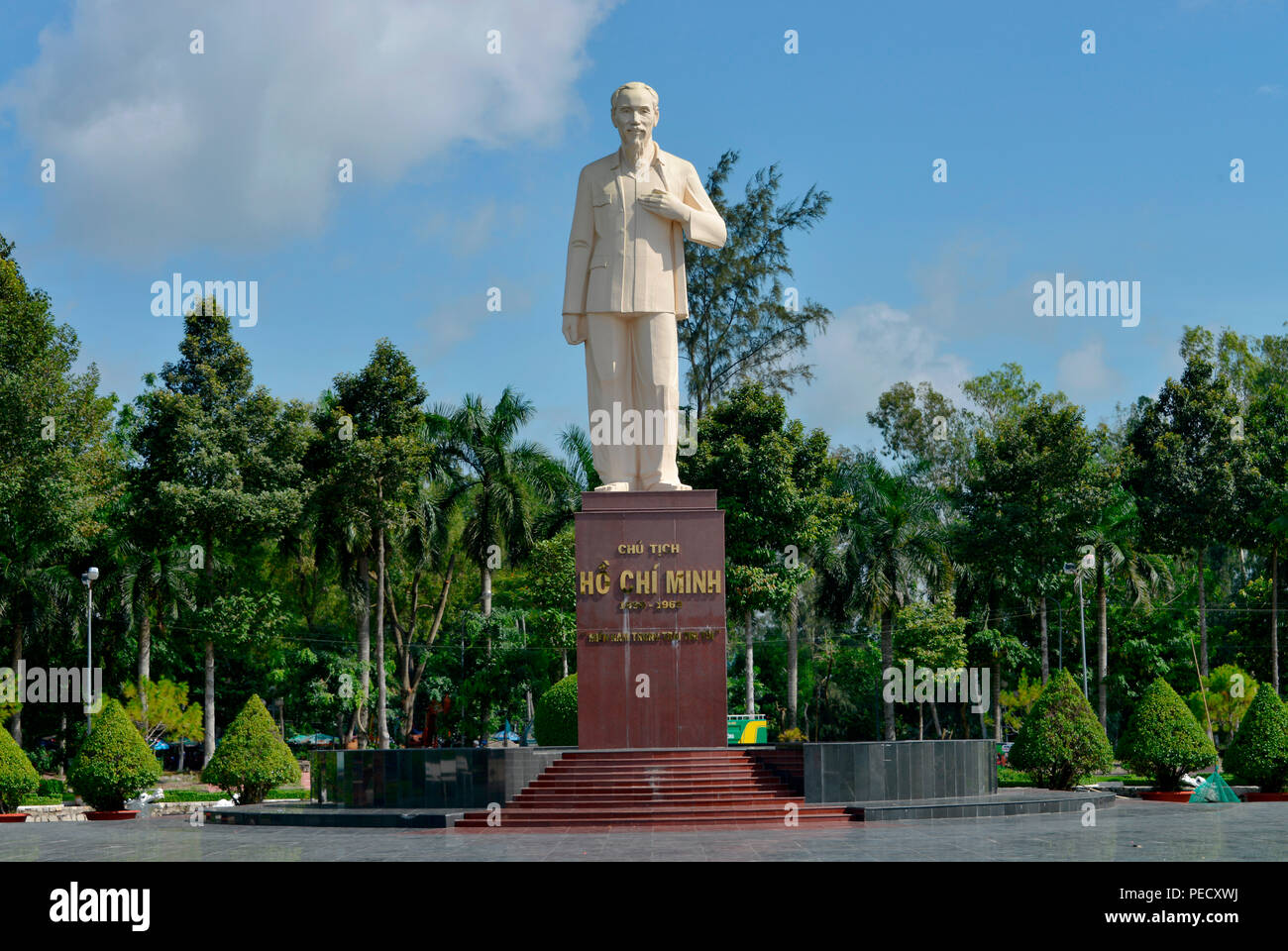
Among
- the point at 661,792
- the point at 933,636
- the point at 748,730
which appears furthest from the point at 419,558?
the point at 661,792

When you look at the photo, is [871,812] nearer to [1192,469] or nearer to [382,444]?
[382,444]

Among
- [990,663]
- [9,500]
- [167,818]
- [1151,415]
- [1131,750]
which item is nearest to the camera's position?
[1131,750]

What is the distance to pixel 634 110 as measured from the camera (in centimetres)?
1463

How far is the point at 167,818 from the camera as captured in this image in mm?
19203

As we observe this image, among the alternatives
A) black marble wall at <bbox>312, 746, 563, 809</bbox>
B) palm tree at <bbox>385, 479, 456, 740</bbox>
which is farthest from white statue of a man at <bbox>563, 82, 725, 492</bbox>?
palm tree at <bbox>385, 479, 456, 740</bbox>

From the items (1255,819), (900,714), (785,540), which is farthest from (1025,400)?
(1255,819)

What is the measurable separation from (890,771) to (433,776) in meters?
4.57

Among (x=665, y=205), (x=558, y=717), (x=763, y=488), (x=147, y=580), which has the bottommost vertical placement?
(x=558, y=717)

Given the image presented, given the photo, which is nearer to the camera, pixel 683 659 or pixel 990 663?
pixel 683 659

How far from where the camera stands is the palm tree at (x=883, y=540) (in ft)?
104

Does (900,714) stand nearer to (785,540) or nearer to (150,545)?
(785,540)

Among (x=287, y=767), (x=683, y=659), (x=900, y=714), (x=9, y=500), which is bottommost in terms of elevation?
(x=900, y=714)

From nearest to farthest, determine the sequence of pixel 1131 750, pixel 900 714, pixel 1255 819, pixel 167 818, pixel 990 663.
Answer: pixel 1255 819 → pixel 1131 750 → pixel 167 818 → pixel 990 663 → pixel 900 714

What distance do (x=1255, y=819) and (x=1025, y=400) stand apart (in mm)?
26646
